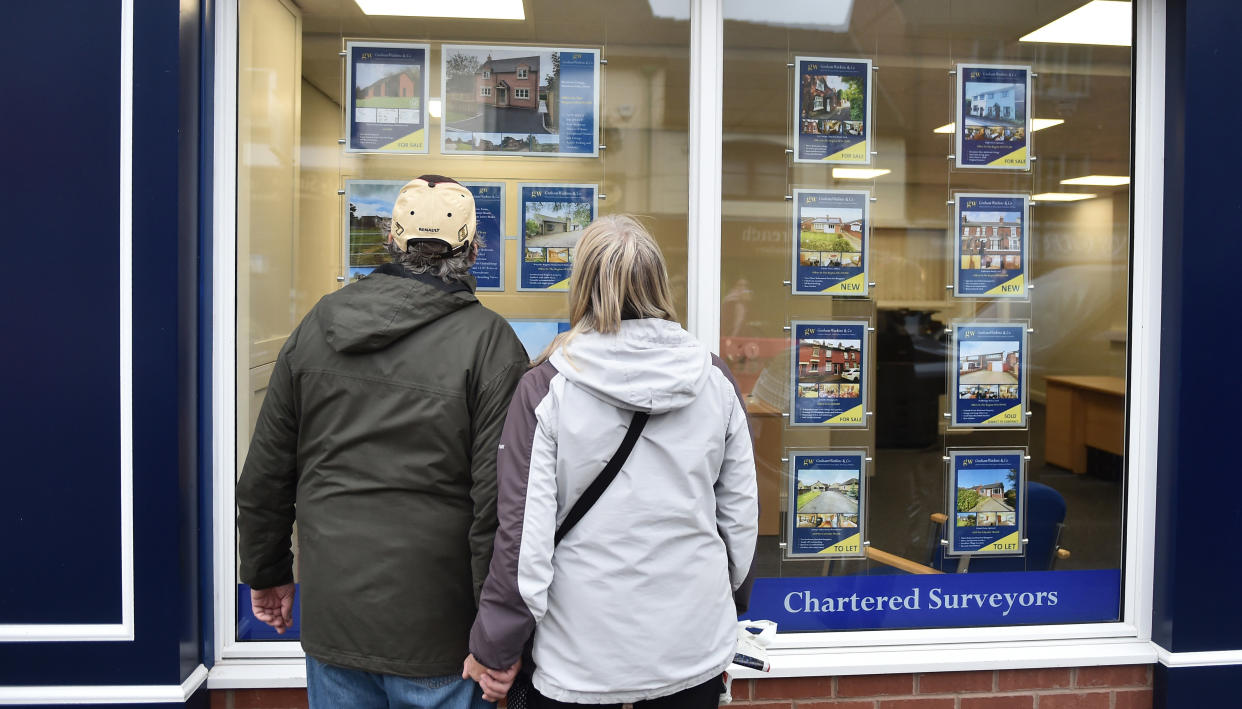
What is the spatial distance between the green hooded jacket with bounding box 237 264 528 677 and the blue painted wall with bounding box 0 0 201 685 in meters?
0.94

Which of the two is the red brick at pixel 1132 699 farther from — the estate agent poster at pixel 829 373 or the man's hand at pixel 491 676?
the man's hand at pixel 491 676

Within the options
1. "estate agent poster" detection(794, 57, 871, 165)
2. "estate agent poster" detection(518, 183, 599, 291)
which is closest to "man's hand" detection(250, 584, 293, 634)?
"estate agent poster" detection(518, 183, 599, 291)

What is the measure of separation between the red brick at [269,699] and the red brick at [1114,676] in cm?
272

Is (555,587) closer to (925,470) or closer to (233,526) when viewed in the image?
(233,526)

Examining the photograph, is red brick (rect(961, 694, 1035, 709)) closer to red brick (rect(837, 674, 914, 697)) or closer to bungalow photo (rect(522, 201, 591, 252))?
red brick (rect(837, 674, 914, 697))

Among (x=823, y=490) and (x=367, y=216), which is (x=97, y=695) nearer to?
(x=367, y=216)

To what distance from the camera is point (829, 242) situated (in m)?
3.31

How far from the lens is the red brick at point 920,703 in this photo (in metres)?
3.17

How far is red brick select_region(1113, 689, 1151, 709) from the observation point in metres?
3.24

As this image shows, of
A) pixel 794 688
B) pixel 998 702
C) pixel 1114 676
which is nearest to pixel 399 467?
pixel 794 688

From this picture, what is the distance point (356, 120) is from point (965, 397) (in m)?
2.45

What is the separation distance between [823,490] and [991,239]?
1136mm

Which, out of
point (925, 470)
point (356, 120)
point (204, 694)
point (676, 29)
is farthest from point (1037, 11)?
point (204, 694)

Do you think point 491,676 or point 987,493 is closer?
point 491,676
